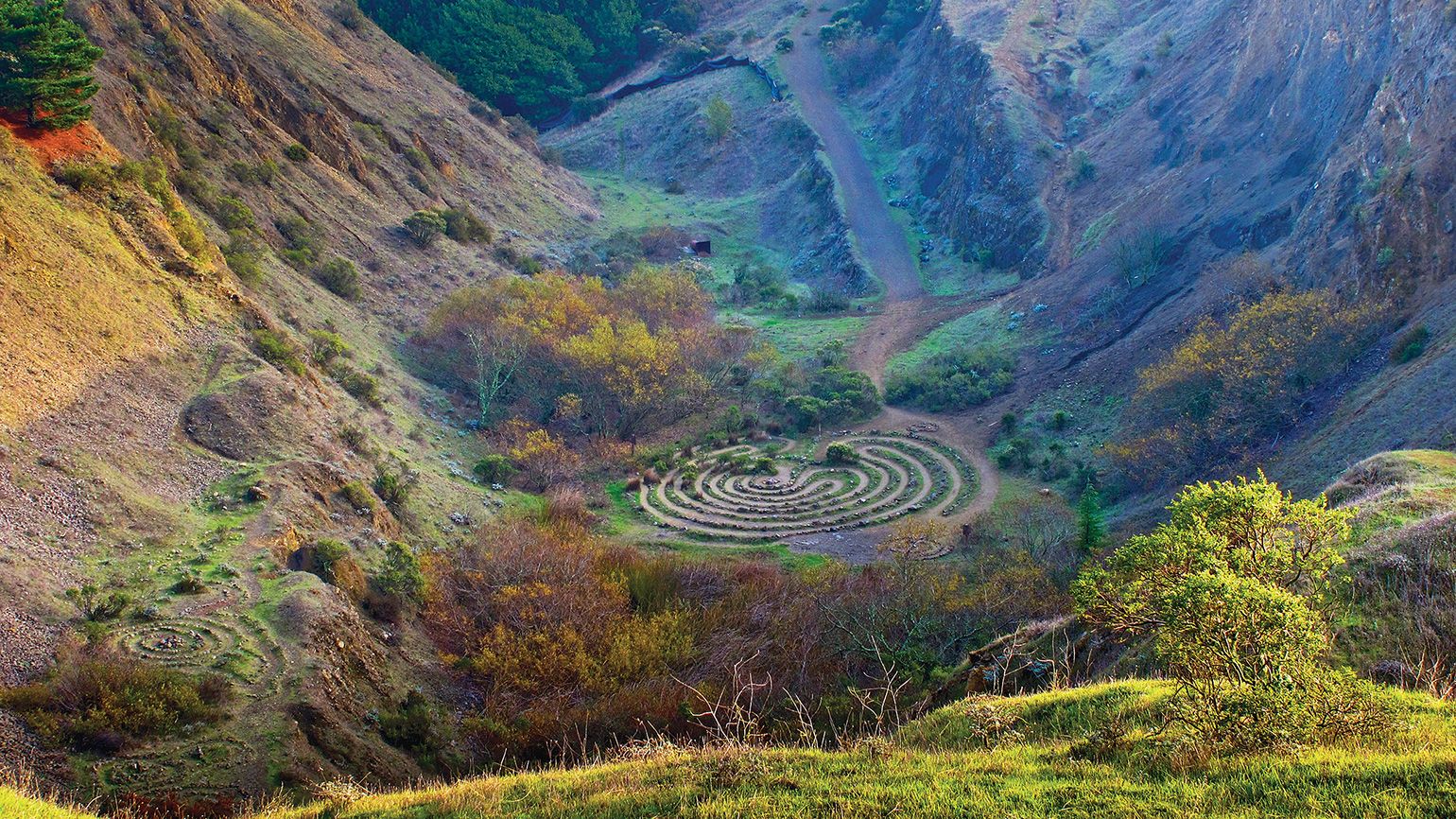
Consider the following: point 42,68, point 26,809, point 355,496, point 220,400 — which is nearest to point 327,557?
point 355,496

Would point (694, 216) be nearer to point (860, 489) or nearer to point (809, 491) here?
point (809, 491)

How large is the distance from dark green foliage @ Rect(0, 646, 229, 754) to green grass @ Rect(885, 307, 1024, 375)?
119 feet

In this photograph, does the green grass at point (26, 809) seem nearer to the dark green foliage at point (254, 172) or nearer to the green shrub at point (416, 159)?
the dark green foliage at point (254, 172)

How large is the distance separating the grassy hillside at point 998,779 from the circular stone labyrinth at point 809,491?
1905 cm

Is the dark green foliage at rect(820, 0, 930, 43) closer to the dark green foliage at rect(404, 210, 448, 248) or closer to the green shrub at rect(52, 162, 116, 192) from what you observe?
the dark green foliage at rect(404, 210, 448, 248)

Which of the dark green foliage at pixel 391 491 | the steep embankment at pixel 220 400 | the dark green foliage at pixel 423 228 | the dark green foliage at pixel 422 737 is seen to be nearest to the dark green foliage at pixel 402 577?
the steep embankment at pixel 220 400

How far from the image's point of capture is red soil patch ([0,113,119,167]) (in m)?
29.3

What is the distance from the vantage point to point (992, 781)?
10.5m

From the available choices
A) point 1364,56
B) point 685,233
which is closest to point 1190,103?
point 1364,56

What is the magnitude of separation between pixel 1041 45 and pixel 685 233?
3067 cm

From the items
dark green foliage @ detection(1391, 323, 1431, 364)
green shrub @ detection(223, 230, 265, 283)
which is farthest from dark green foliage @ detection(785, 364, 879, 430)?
green shrub @ detection(223, 230, 265, 283)

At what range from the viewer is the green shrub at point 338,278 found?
42.0m

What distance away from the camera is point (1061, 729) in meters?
12.4

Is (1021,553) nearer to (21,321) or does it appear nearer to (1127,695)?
(1127,695)
